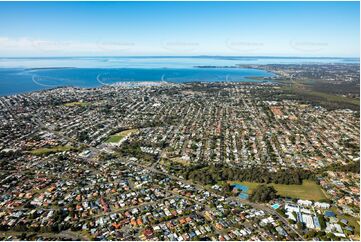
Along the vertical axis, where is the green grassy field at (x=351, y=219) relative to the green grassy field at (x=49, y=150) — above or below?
below

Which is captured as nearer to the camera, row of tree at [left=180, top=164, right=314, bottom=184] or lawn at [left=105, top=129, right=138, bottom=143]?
row of tree at [left=180, top=164, right=314, bottom=184]

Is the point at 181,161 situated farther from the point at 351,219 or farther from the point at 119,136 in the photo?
the point at 351,219

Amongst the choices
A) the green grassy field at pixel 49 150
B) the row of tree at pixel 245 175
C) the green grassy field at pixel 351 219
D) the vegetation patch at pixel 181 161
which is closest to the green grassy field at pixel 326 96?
the row of tree at pixel 245 175

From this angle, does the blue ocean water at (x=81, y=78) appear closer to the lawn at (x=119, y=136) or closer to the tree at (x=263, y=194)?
the lawn at (x=119, y=136)

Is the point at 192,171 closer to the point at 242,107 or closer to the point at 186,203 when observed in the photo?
the point at 186,203

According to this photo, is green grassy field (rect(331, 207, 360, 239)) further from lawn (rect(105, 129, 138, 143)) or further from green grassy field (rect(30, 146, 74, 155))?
green grassy field (rect(30, 146, 74, 155))

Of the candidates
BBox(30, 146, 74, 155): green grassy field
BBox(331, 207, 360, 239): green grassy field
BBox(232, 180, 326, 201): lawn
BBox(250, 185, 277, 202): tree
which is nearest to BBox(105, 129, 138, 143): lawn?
BBox(30, 146, 74, 155): green grassy field


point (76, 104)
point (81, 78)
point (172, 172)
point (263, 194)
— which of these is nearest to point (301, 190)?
point (263, 194)

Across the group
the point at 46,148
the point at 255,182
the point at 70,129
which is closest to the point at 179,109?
the point at 70,129
